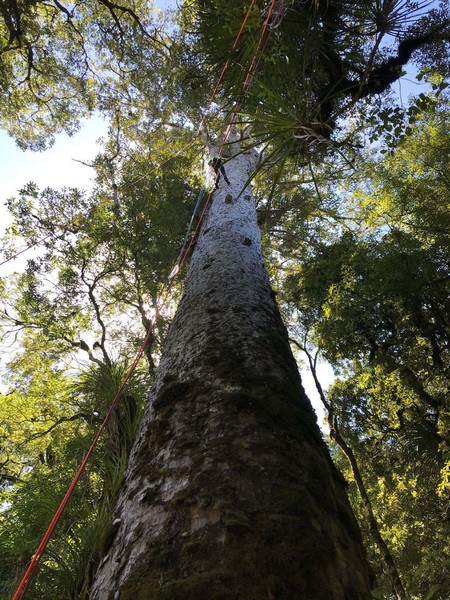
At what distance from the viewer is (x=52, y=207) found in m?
7.97

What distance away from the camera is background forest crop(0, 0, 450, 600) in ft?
9.78

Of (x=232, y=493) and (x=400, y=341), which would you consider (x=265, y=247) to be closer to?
(x=400, y=341)

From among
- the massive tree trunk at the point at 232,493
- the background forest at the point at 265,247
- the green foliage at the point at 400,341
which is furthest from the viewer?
the green foliage at the point at 400,341

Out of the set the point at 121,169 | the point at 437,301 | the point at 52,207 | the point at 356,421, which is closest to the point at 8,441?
the point at 52,207

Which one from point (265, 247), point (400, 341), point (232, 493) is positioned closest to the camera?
point (232, 493)

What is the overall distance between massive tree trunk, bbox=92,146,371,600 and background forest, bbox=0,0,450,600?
0.99 meters

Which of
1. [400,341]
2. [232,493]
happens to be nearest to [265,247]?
[400,341]

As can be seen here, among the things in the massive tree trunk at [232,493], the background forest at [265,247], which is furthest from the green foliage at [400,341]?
the massive tree trunk at [232,493]

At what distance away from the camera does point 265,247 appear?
10.7 m

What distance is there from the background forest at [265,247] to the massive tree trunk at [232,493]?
3.24 feet

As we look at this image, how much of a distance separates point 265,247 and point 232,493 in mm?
10054

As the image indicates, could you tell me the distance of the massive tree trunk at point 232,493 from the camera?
76cm

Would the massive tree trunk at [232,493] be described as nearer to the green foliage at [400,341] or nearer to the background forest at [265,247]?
the background forest at [265,247]

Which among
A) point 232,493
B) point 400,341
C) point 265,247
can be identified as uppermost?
point 265,247
